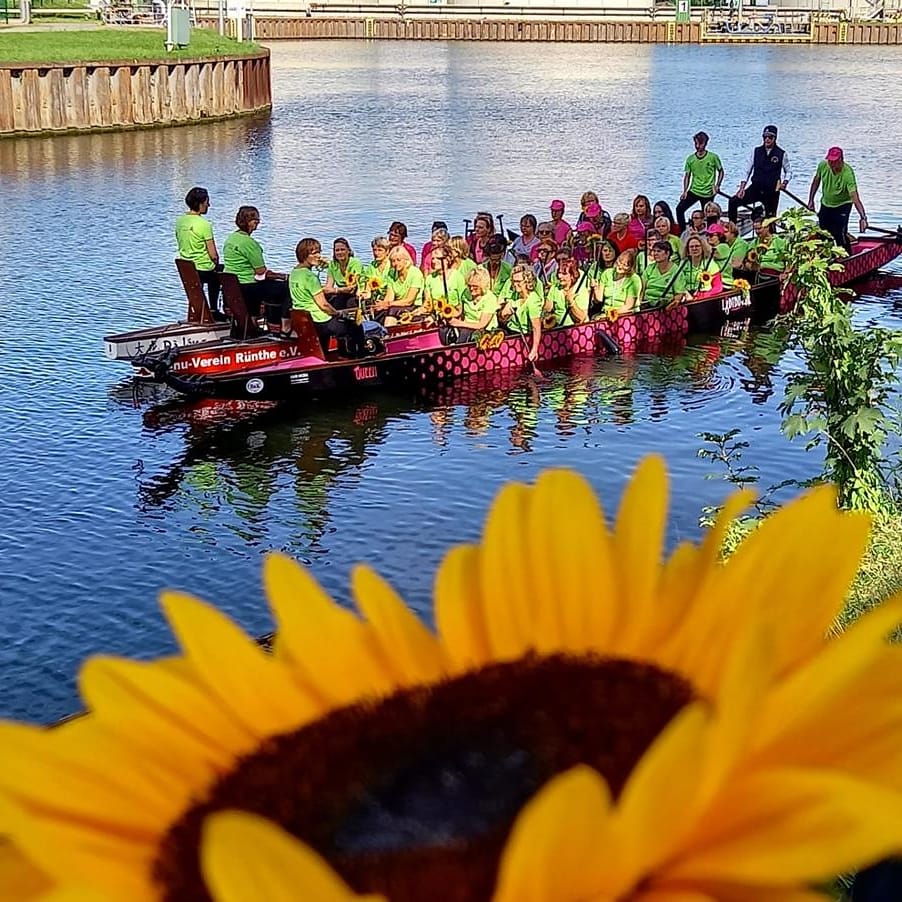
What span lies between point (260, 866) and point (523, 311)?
51.2 ft

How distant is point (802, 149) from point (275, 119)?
17.9 m

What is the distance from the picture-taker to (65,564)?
10.9 metres

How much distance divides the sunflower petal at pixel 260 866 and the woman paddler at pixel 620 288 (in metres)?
16.7

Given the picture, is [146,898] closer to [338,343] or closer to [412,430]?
[412,430]

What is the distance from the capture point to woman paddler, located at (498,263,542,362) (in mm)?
16172

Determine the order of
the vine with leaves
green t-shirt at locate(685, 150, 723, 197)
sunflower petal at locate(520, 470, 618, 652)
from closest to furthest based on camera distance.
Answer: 1. sunflower petal at locate(520, 470, 618, 652)
2. the vine with leaves
3. green t-shirt at locate(685, 150, 723, 197)

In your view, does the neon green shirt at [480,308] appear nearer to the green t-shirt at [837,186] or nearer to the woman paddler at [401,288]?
the woman paddler at [401,288]

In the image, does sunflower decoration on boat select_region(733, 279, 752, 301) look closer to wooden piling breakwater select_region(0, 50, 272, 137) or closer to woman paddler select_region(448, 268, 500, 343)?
woman paddler select_region(448, 268, 500, 343)

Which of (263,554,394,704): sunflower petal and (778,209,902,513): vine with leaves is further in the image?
(778,209,902,513): vine with leaves

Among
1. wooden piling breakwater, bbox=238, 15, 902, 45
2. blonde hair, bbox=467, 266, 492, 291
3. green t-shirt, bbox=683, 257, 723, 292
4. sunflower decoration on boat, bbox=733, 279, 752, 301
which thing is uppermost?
wooden piling breakwater, bbox=238, 15, 902, 45

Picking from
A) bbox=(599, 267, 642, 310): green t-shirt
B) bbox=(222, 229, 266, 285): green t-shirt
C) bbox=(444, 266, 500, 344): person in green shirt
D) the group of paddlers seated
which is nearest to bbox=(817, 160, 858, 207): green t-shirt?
the group of paddlers seated

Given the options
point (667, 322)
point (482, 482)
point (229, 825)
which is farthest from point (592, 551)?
point (667, 322)

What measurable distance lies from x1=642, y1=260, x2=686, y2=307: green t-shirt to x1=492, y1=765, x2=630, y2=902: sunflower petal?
17256 mm

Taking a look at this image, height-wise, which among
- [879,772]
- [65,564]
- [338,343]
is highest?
[879,772]
